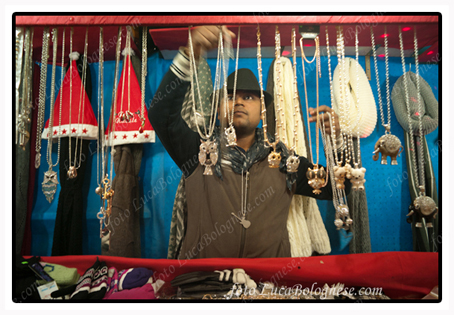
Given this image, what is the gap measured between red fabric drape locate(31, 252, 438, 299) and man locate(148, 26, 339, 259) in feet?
0.50

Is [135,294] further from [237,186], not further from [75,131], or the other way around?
[75,131]

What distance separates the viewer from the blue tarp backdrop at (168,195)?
1.69 metres

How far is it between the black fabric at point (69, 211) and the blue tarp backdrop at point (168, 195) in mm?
60

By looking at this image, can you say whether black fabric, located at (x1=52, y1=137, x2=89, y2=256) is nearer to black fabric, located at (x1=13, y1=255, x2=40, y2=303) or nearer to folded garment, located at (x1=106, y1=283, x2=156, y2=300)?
black fabric, located at (x1=13, y1=255, x2=40, y2=303)

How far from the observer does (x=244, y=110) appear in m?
1.54

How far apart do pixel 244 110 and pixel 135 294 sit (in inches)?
41.4

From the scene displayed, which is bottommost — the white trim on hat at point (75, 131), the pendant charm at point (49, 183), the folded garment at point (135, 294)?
the folded garment at point (135, 294)

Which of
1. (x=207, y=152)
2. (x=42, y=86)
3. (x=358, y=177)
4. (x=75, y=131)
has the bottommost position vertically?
(x=358, y=177)

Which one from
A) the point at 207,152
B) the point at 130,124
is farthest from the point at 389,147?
the point at 130,124

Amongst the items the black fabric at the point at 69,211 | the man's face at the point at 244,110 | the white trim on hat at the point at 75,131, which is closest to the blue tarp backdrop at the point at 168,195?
the black fabric at the point at 69,211

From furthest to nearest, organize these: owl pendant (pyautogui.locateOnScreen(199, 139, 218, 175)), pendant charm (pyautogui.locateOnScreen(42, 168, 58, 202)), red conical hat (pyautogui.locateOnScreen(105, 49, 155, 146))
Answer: red conical hat (pyautogui.locateOnScreen(105, 49, 155, 146)) → pendant charm (pyautogui.locateOnScreen(42, 168, 58, 202)) → owl pendant (pyautogui.locateOnScreen(199, 139, 218, 175))

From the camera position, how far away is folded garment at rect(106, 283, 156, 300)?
44.9 inches

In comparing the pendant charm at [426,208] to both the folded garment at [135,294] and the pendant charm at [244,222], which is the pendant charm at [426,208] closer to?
the pendant charm at [244,222]

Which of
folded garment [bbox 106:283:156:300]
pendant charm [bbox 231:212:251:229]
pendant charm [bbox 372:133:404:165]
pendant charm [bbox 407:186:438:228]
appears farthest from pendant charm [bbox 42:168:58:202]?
pendant charm [bbox 407:186:438:228]
